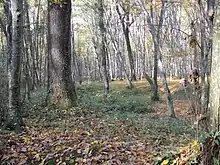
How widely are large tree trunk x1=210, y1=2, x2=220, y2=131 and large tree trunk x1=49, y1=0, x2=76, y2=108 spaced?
7550 millimetres

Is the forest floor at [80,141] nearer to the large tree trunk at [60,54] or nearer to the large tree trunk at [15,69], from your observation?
the large tree trunk at [15,69]

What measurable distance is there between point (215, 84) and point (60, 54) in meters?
7.99

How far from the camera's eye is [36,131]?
25.3 feet

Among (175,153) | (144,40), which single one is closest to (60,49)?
(175,153)

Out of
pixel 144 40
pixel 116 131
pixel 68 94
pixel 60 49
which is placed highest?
pixel 144 40

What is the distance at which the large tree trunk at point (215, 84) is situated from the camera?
3900 millimetres

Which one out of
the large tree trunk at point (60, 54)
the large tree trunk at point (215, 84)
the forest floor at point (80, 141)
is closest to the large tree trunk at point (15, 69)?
the forest floor at point (80, 141)

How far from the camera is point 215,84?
13.1ft

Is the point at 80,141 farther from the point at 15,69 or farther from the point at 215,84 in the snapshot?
the point at 215,84

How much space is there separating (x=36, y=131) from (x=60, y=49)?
14.0ft

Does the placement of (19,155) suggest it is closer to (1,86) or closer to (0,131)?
(0,131)

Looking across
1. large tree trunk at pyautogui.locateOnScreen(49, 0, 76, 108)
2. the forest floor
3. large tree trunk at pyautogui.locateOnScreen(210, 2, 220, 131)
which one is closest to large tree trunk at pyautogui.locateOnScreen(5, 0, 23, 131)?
the forest floor

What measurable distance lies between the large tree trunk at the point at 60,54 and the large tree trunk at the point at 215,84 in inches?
297

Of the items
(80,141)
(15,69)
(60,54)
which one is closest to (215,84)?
(80,141)
